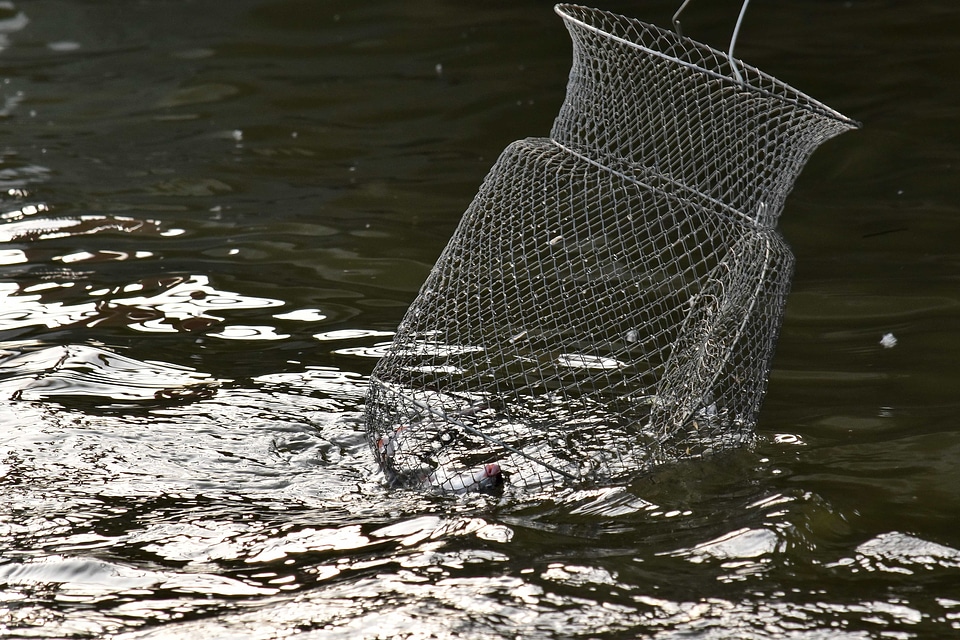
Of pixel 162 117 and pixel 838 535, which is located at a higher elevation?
pixel 162 117

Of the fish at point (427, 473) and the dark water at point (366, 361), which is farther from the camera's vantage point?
the fish at point (427, 473)

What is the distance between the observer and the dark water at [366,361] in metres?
2.28

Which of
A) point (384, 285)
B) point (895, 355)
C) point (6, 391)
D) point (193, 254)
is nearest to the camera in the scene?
point (6, 391)

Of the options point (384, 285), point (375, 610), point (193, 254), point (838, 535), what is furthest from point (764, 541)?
point (193, 254)

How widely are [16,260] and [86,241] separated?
357mm

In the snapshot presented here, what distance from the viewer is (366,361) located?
356 centimetres

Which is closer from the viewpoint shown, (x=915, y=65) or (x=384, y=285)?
(x=384, y=285)

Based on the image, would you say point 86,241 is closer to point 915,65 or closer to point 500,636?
point 500,636

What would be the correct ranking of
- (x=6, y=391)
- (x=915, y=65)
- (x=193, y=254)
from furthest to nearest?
(x=915, y=65), (x=193, y=254), (x=6, y=391)

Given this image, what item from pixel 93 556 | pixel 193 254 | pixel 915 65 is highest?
pixel 915 65

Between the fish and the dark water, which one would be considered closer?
the dark water

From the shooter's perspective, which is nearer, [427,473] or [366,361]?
[427,473]

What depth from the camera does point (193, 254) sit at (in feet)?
15.0

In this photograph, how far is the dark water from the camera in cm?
228
